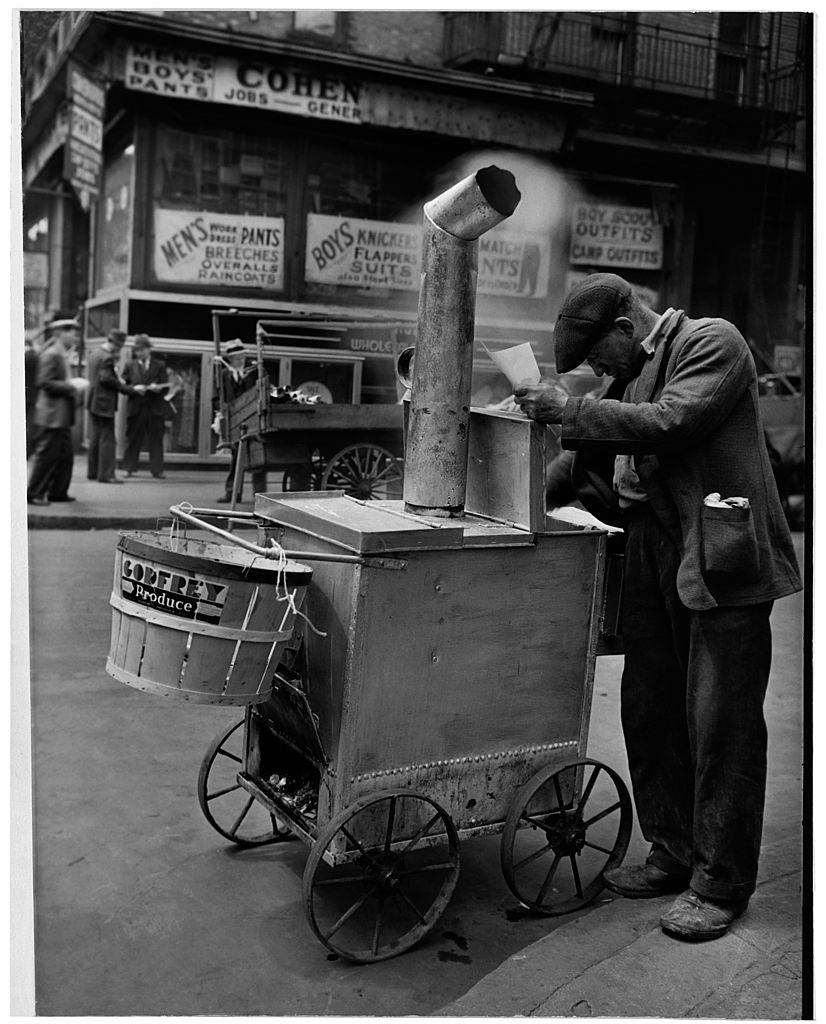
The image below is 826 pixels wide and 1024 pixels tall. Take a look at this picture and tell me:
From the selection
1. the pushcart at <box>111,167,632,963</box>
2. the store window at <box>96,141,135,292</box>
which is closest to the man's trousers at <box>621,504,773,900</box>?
the pushcart at <box>111,167,632,963</box>

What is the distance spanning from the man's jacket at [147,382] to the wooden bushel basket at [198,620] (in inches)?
183

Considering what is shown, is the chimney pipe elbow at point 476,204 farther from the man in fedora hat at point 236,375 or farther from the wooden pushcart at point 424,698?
the man in fedora hat at point 236,375

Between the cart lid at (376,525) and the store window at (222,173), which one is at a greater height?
the store window at (222,173)

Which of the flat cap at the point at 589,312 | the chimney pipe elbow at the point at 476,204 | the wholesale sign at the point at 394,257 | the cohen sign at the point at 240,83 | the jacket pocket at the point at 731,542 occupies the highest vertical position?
the cohen sign at the point at 240,83

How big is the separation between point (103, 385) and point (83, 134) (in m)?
2.01

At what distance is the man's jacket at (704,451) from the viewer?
2541mm

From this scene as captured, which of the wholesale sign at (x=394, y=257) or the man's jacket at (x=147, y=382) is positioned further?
the man's jacket at (x=147, y=382)

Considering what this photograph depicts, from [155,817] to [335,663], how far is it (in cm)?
135

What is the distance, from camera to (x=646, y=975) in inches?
99.1

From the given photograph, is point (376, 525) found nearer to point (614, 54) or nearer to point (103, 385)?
point (614, 54)

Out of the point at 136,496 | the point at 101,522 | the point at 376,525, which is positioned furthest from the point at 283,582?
the point at 101,522

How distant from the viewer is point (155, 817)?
11.3ft

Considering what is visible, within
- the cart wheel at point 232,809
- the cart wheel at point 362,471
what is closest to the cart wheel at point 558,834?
the cart wheel at point 232,809

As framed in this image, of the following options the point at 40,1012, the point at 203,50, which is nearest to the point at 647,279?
the point at 203,50
